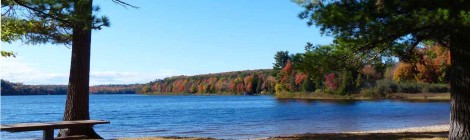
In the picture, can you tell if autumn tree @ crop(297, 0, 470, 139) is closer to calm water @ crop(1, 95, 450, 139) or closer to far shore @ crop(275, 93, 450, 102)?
calm water @ crop(1, 95, 450, 139)

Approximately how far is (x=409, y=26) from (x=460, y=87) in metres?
1.85

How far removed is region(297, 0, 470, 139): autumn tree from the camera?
6.99 metres

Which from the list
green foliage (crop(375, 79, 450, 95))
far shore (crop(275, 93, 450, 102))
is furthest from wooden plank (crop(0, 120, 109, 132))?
green foliage (crop(375, 79, 450, 95))

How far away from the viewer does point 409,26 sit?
7211 mm

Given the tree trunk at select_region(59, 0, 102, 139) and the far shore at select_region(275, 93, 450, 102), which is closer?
the tree trunk at select_region(59, 0, 102, 139)

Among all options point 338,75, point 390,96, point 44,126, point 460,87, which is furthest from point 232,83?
point 460,87

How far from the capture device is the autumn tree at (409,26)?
699cm

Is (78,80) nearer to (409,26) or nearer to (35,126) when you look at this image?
(35,126)

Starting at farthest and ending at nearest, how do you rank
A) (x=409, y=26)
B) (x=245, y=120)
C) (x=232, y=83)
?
(x=232, y=83)
(x=245, y=120)
(x=409, y=26)

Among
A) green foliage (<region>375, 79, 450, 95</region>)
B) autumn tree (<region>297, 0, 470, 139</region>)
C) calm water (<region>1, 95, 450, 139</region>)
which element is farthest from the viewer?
green foliage (<region>375, 79, 450, 95</region>)

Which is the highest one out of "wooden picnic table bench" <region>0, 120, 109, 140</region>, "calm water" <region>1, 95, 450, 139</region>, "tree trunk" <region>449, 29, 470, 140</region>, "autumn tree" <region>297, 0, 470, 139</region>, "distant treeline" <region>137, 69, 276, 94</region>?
"distant treeline" <region>137, 69, 276, 94</region>

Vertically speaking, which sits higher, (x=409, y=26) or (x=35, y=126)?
(x=409, y=26)

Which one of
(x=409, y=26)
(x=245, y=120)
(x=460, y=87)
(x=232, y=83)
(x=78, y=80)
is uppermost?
(x=232, y=83)

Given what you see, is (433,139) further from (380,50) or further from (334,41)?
(334,41)
